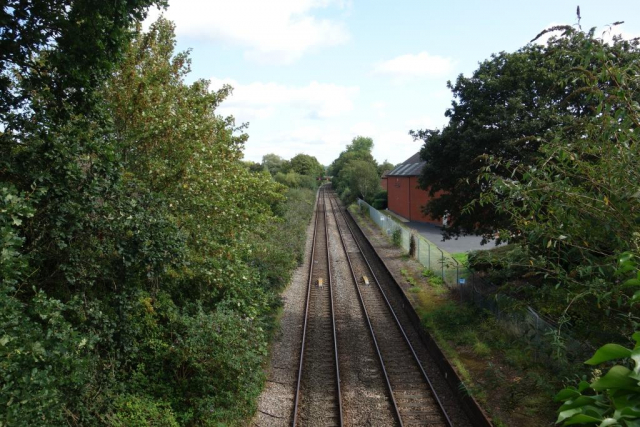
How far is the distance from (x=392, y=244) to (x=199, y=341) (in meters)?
23.6

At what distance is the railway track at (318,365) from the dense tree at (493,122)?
5783 millimetres

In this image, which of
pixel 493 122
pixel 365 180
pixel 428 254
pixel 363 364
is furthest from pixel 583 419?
pixel 365 180

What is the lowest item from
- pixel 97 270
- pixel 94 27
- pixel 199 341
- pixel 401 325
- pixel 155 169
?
pixel 401 325

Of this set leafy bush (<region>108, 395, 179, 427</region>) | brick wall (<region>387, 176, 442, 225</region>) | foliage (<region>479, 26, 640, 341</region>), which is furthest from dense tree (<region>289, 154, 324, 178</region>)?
foliage (<region>479, 26, 640, 341</region>)

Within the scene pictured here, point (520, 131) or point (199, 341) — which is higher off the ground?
point (520, 131)

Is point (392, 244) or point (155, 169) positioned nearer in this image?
point (155, 169)

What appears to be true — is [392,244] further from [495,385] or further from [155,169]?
[155,169]

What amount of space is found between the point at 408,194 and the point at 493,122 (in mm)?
33148

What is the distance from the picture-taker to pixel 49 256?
787 cm

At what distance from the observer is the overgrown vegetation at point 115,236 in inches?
256

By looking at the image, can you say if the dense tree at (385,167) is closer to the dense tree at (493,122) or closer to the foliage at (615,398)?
the dense tree at (493,122)

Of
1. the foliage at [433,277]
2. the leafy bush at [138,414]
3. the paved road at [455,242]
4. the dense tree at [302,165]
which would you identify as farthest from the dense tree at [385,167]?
the leafy bush at [138,414]

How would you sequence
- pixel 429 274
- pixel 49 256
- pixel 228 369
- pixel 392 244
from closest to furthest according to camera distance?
1. pixel 49 256
2. pixel 228 369
3. pixel 429 274
4. pixel 392 244

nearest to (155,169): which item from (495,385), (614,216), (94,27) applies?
(94,27)
